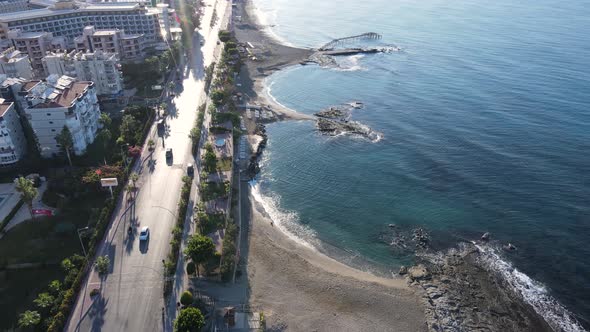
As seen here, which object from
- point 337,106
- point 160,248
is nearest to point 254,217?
point 160,248

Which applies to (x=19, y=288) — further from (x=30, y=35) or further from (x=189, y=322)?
(x=30, y=35)

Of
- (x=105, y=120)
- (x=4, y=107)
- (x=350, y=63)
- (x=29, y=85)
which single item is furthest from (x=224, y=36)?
(x=4, y=107)

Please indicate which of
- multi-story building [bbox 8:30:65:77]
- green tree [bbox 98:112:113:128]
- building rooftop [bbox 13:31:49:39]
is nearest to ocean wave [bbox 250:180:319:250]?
green tree [bbox 98:112:113:128]

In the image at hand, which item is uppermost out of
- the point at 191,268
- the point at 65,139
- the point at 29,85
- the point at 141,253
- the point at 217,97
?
the point at 29,85

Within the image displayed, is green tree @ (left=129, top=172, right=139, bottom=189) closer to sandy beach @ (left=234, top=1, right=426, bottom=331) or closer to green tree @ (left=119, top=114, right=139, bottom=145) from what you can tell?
green tree @ (left=119, top=114, right=139, bottom=145)

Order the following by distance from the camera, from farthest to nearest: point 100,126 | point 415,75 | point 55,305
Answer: point 415,75 → point 100,126 → point 55,305

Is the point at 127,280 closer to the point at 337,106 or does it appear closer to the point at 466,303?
the point at 466,303

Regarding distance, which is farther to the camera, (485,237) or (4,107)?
(4,107)
